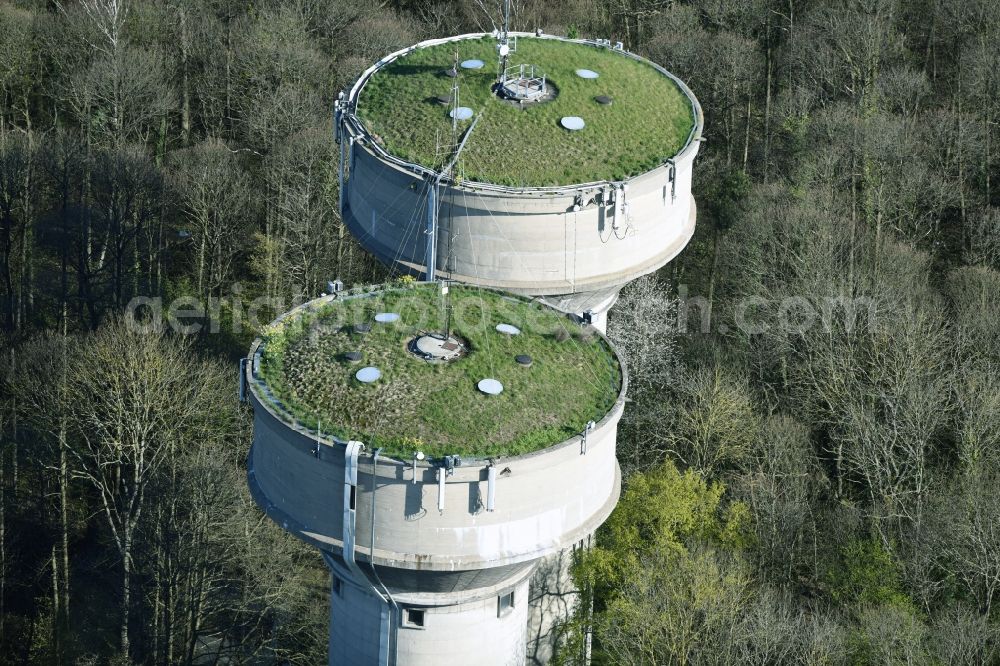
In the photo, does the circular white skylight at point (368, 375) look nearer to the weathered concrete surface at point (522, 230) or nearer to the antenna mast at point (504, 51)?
the weathered concrete surface at point (522, 230)

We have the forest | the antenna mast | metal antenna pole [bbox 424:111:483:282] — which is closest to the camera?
metal antenna pole [bbox 424:111:483:282]

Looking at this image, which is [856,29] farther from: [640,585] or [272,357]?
[272,357]

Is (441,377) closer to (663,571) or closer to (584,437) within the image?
(584,437)

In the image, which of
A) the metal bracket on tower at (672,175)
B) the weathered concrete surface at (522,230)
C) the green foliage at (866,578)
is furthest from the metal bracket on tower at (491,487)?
the green foliage at (866,578)

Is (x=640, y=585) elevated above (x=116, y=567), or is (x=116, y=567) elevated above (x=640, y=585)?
(x=640, y=585)

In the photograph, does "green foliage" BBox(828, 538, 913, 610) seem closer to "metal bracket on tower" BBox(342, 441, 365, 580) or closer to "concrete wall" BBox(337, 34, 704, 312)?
"concrete wall" BBox(337, 34, 704, 312)

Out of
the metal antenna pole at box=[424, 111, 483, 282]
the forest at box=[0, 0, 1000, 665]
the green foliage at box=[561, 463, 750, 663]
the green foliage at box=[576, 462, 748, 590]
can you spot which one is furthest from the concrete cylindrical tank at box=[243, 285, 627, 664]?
the forest at box=[0, 0, 1000, 665]

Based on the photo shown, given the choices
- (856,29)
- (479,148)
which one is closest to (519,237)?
(479,148)
